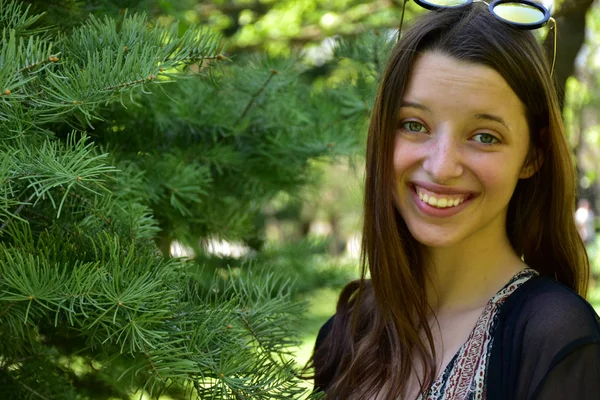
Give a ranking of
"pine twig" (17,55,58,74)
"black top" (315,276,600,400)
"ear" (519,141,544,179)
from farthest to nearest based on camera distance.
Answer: "ear" (519,141,544,179)
"black top" (315,276,600,400)
"pine twig" (17,55,58,74)

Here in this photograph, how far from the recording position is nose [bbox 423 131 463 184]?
44.3 inches

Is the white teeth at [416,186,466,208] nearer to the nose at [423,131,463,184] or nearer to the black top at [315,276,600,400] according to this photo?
the nose at [423,131,463,184]

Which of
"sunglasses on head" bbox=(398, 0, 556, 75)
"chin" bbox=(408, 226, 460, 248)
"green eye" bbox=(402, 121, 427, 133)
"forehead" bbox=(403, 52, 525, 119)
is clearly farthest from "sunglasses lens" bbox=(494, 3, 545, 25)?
"chin" bbox=(408, 226, 460, 248)

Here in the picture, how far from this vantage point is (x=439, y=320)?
1.31 meters

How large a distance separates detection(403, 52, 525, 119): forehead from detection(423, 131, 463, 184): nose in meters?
0.04

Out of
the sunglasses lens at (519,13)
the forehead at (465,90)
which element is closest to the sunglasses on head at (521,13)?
the sunglasses lens at (519,13)

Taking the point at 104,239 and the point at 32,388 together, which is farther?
the point at 32,388

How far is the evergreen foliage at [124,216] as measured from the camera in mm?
775

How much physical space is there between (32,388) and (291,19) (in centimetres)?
362

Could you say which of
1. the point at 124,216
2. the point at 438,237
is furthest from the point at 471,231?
the point at 124,216

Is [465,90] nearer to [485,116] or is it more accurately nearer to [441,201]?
[485,116]

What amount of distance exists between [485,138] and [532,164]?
5.9 inches

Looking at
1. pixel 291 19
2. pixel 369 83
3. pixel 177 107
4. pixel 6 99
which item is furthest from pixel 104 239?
pixel 291 19

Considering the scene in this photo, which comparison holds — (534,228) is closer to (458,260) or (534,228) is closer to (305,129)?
(458,260)
